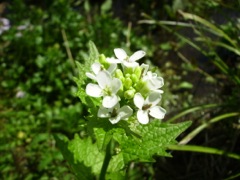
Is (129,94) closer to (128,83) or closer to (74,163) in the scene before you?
(128,83)

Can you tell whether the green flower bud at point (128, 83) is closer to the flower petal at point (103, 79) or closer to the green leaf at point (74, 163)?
the flower petal at point (103, 79)

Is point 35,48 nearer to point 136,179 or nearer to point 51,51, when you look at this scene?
point 51,51

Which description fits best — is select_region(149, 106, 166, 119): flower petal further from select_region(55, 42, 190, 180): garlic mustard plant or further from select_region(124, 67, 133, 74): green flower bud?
select_region(124, 67, 133, 74): green flower bud

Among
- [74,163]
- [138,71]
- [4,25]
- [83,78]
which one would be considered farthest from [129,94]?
[4,25]

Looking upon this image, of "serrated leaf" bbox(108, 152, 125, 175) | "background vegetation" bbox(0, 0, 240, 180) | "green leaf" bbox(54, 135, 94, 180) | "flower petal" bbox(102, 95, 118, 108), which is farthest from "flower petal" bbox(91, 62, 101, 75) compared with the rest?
"background vegetation" bbox(0, 0, 240, 180)

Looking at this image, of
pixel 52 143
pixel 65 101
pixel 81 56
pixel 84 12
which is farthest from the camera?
pixel 84 12

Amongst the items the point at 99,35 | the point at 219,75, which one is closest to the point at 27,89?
the point at 99,35
